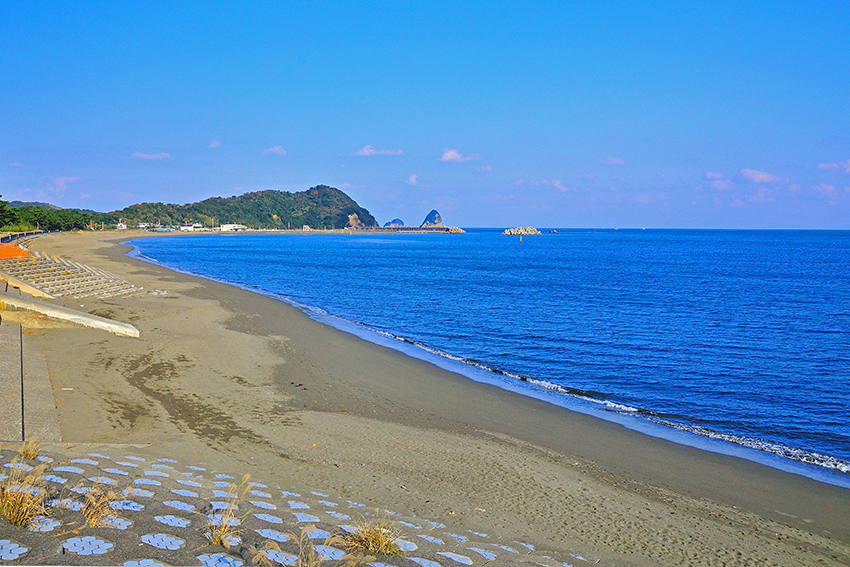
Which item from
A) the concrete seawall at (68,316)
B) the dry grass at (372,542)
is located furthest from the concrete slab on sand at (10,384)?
the dry grass at (372,542)

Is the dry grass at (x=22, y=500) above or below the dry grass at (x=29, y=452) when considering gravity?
above

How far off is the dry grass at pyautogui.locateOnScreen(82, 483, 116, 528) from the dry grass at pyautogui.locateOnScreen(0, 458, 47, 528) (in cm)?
35

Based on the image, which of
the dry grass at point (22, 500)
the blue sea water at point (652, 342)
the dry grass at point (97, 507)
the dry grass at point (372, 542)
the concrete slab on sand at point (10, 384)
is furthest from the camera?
the blue sea water at point (652, 342)

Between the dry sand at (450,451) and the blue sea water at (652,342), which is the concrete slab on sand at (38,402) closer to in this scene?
the dry sand at (450,451)

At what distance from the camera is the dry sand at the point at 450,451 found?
7449 mm

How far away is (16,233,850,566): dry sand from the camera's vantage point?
7449 mm

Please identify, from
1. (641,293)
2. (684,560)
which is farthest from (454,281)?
(684,560)

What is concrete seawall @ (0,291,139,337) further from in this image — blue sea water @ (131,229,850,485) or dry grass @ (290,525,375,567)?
dry grass @ (290,525,375,567)

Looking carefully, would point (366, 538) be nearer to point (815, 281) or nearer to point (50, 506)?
point (50, 506)

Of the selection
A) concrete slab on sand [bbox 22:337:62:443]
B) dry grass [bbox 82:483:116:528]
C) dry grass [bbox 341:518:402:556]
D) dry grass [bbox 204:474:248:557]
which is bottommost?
concrete slab on sand [bbox 22:337:62:443]

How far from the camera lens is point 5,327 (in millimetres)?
16859

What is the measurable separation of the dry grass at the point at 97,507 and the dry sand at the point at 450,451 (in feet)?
9.55

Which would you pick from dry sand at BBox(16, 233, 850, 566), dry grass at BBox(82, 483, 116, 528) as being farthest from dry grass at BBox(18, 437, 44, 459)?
dry sand at BBox(16, 233, 850, 566)

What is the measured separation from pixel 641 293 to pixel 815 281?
22.9 meters
